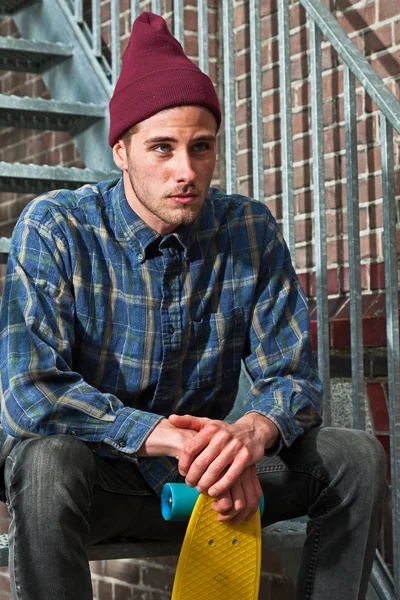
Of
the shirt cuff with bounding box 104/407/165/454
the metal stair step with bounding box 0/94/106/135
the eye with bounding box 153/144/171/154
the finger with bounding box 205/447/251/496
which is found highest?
the metal stair step with bounding box 0/94/106/135

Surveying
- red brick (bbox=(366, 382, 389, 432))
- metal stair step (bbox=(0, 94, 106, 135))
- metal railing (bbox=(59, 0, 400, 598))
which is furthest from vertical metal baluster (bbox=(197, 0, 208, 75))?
red brick (bbox=(366, 382, 389, 432))

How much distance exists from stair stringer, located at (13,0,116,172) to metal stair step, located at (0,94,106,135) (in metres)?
0.03

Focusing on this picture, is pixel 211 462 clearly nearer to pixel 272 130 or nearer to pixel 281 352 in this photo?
pixel 281 352

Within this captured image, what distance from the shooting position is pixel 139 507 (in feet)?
7.22

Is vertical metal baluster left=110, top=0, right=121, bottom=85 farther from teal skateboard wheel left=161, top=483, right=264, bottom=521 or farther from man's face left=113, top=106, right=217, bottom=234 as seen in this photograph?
teal skateboard wheel left=161, top=483, right=264, bottom=521

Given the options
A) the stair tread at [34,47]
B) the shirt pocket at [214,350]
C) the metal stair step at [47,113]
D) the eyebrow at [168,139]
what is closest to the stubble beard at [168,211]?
the eyebrow at [168,139]

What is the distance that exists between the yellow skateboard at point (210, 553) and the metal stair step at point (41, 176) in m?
1.29

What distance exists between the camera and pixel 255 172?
2.84 metres

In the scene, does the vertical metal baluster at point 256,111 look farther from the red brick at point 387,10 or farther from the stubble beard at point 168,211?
the stubble beard at point 168,211

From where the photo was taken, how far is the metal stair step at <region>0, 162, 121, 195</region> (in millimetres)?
3066

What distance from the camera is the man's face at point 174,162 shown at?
2.26 meters

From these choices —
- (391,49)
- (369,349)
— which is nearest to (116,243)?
(369,349)

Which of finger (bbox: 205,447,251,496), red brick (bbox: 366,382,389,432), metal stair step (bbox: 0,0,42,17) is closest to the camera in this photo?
finger (bbox: 205,447,251,496)

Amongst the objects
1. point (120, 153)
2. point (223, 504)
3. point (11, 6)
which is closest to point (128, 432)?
point (223, 504)
